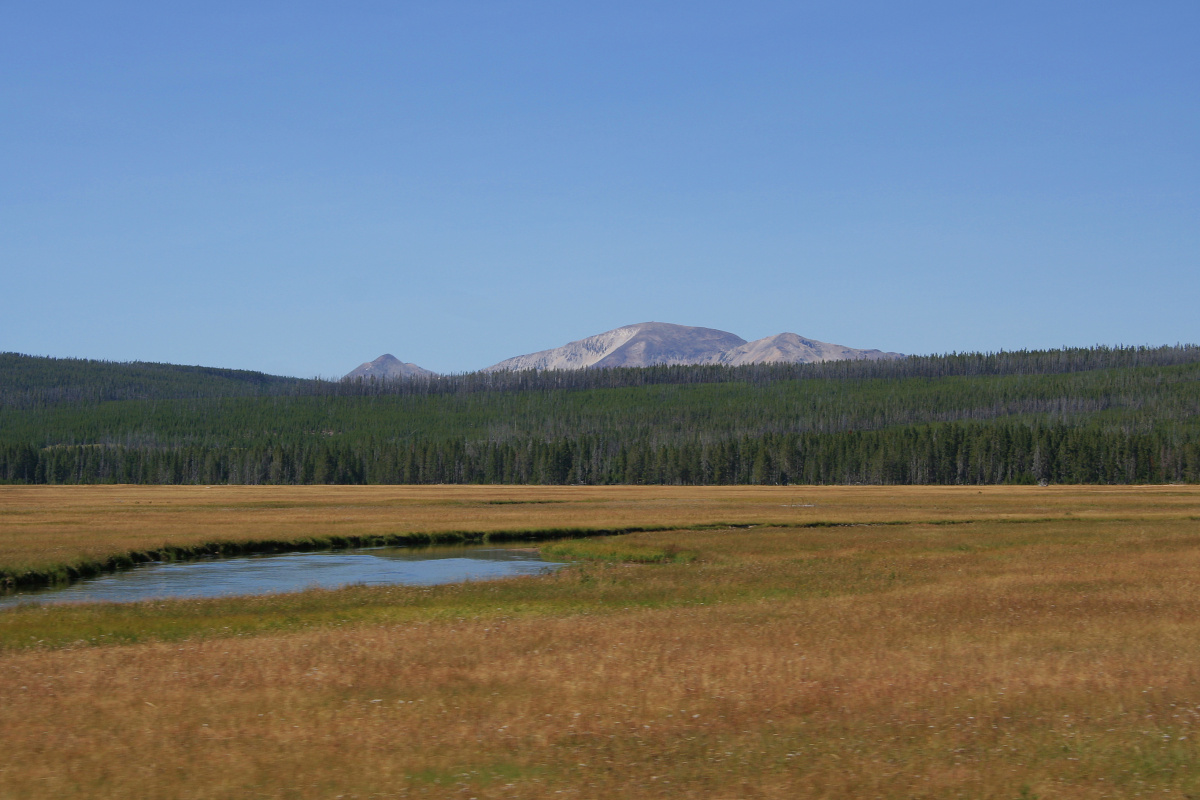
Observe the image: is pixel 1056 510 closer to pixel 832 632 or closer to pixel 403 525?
pixel 403 525

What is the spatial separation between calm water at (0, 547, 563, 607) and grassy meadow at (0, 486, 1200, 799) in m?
4.12

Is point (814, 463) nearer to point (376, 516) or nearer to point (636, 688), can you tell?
point (376, 516)

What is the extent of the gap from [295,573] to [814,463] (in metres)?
151

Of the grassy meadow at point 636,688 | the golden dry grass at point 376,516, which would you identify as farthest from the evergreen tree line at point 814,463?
the grassy meadow at point 636,688

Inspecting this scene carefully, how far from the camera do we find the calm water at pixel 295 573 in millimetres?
34366

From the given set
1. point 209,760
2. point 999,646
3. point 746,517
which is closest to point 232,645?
point 209,760

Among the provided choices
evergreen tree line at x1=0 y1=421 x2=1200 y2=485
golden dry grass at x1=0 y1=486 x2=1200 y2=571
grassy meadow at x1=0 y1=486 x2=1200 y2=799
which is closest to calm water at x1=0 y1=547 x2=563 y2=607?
golden dry grass at x1=0 y1=486 x2=1200 y2=571

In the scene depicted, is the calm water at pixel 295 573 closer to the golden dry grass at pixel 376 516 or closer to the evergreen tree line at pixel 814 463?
the golden dry grass at pixel 376 516

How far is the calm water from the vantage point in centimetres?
3437

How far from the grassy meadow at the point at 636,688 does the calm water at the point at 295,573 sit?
4120 mm

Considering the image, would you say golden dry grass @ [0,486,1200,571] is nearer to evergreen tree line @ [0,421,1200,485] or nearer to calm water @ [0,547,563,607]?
calm water @ [0,547,563,607]

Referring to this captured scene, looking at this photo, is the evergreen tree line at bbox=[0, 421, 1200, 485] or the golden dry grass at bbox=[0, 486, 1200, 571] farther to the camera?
the evergreen tree line at bbox=[0, 421, 1200, 485]

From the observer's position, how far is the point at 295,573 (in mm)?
41281

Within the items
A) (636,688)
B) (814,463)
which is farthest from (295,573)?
(814,463)
